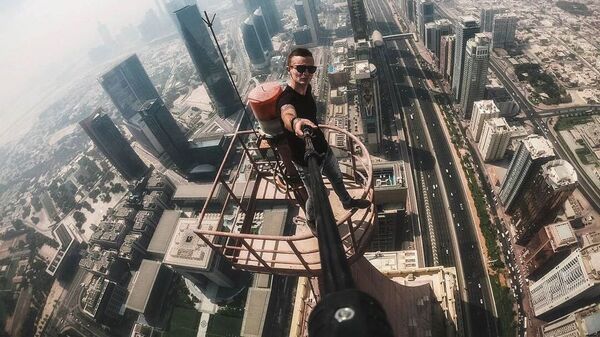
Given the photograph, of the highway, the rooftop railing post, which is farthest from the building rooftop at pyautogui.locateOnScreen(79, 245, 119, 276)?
the rooftop railing post

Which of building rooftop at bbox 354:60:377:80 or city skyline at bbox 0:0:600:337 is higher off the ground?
building rooftop at bbox 354:60:377:80

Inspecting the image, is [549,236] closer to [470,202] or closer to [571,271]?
[571,271]

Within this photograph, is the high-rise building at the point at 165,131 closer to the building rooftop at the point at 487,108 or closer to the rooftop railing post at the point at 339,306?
the building rooftop at the point at 487,108

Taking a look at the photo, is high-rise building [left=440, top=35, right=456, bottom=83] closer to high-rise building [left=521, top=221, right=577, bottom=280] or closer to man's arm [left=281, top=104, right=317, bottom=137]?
high-rise building [left=521, top=221, right=577, bottom=280]

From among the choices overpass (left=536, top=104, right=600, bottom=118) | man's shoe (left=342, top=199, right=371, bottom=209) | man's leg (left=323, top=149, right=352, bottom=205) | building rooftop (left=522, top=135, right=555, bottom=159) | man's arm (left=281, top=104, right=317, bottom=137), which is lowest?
overpass (left=536, top=104, right=600, bottom=118)

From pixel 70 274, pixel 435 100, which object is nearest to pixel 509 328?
pixel 435 100

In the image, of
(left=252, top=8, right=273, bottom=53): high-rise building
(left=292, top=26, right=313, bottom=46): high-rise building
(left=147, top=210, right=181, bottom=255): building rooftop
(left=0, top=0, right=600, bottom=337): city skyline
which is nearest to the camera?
(left=0, top=0, right=600, bottom=337): city skyline

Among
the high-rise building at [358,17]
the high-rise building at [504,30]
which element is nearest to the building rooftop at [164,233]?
the high-rise building at [358,17]
